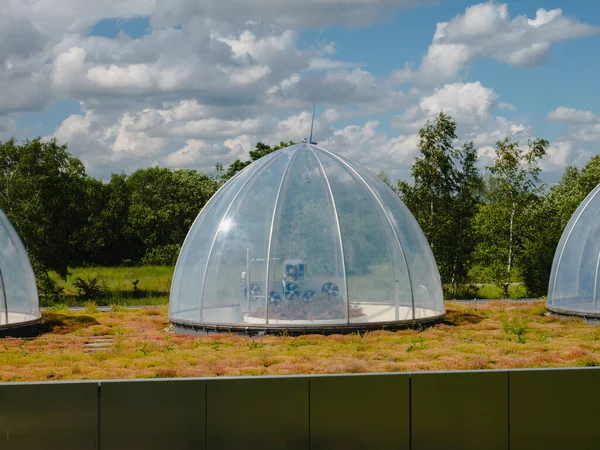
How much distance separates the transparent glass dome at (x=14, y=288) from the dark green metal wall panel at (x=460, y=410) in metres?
14.0

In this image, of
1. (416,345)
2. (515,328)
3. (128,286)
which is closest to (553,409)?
(416,345)

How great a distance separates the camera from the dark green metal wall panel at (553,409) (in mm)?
11609

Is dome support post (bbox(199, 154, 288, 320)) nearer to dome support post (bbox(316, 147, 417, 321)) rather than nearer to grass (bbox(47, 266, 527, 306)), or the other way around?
grass (bbox(47, 266, 527, 306))

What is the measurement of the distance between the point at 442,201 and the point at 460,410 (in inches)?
1126

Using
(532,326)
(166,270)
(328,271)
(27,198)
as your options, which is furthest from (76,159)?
(532,326)

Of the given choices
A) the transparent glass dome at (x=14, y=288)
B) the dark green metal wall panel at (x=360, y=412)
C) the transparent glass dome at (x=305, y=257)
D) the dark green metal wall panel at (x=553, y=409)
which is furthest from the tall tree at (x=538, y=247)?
the dark green metal wall panel at (x=360, y=412)

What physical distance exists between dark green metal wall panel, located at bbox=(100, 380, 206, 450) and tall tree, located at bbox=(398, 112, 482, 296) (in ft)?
93.2

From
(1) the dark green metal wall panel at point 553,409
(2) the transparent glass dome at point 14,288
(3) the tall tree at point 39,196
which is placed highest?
(3) the tall tree at point 39,196

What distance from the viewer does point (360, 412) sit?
1129cm

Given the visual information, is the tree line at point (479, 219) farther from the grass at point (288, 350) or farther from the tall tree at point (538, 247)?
the grass at point (288, 350)

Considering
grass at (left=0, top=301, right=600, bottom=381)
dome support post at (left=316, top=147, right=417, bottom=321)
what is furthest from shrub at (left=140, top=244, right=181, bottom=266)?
dome support post at (left=316, top=147, right=417, bottom=321)

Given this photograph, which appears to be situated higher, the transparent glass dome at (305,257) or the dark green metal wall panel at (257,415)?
the transparent glass dome at (305,257)

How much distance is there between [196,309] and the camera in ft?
74.4

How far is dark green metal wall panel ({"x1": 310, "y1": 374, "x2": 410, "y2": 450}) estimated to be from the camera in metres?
11.2
